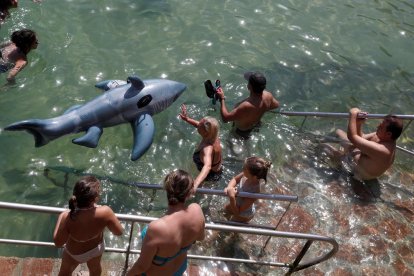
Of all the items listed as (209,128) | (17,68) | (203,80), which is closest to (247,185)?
(209,128)

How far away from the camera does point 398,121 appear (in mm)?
6699

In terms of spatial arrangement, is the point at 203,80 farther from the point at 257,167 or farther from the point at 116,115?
the point at 257,167

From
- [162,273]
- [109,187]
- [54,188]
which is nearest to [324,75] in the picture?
[109,187]

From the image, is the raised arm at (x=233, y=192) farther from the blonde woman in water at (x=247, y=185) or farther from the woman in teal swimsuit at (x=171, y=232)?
the woman in teal swimsuit at (x=171, y=232)

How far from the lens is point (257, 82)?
7.33 m

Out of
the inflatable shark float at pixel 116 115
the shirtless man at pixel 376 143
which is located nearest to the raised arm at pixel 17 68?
the inflatable shark float at pixel 116 115

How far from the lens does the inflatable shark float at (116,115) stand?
20.2ft

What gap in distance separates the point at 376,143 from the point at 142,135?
12.9 ft

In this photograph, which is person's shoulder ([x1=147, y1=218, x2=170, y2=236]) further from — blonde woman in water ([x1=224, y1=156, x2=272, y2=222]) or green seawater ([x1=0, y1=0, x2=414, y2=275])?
green seawater ([x1=0, y1=0, x2=414, y2=275])

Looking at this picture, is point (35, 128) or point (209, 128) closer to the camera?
point (35, 128)

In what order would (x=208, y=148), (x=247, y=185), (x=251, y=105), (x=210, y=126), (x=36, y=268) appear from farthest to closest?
(x=251, y=105), (x=208, y=148), (x=210, y=126), (x=247, y=185), (x=36, y=268)

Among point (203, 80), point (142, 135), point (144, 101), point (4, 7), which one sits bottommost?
point (203, 80)

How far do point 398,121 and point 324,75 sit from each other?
3954mm

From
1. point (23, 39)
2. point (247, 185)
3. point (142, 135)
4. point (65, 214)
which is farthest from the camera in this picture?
point (23, 39)
